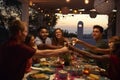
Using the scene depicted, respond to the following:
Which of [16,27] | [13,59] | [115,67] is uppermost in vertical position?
[16,27]

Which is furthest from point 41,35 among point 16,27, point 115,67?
point 115,67

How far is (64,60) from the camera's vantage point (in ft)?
16.8

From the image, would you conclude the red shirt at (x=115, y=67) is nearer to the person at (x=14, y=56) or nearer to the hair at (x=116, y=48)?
the hair at (x=116, y=48)

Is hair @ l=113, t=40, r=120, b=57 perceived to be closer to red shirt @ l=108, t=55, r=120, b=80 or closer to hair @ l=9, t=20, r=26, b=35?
red shirt @ l=108, t=55, r=120, b=80

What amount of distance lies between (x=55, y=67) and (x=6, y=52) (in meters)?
1.80

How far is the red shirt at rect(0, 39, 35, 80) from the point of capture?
3.05m

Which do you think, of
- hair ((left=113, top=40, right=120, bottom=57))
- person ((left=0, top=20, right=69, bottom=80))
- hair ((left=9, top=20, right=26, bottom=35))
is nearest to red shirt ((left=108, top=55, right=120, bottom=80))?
hair ((left=113, top=40, right=120, bottom=57))

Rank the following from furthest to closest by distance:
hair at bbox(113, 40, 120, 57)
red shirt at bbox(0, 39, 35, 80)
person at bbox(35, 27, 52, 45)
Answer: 1. person at bbox(35, 27, 52, 45)
2. hair at bbox(113, 40, 120, 57)
3. red shirt at bbox(0, 39, 35, 80)

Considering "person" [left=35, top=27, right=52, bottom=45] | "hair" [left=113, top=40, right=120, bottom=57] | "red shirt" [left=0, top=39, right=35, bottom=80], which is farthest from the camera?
"person" [left=35, top=27, right=52, bottom=45]

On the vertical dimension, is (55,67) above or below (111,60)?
below

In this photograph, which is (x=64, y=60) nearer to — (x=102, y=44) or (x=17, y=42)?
(x=102, y=44)

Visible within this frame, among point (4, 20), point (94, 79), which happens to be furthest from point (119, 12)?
point (94, 79)

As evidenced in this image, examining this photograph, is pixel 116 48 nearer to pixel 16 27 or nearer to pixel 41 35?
pixel 16 27

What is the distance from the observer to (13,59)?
10.0 ft
